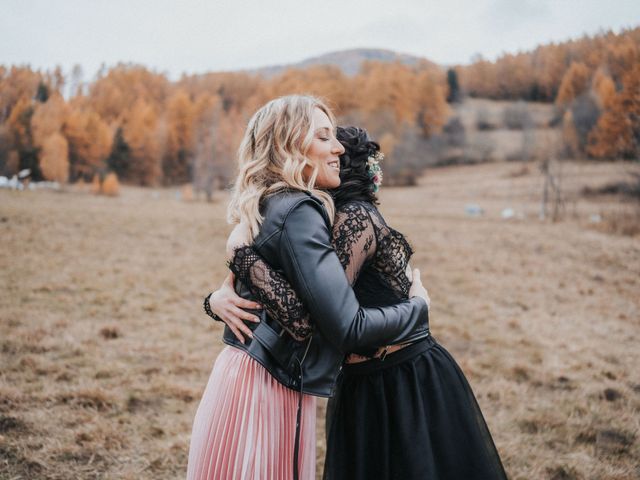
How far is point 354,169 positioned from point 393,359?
2.80 feet

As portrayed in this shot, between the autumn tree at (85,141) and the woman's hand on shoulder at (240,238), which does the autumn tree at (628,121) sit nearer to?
the woman's hand on shoulder at (240,238)

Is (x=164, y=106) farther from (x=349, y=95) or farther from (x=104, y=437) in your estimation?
(x=104, y=437)

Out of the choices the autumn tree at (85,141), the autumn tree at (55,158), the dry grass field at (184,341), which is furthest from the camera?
the autumn tree at (85,141)

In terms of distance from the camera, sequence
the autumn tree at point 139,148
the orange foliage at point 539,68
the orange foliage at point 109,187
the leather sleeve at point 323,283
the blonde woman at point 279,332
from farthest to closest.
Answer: the autumn tree at point 139,148, the orange foliage at point 539,68, the orange foliage at point 109,187, the blonde woman at point 279,332, the leather sleeve at point 323,283

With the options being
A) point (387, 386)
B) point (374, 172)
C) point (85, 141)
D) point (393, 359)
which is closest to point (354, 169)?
point (374, 172)

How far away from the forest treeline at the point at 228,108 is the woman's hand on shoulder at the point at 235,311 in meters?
8.74

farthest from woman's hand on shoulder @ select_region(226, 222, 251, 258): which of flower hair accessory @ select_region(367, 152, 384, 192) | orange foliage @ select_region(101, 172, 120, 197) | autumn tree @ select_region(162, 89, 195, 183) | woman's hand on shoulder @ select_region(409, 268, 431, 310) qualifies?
autumn tree @ select_region(162, 89, 195, 183)

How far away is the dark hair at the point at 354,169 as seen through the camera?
1957mm

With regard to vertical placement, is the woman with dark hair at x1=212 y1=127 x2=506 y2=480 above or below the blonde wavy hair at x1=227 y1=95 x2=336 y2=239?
below

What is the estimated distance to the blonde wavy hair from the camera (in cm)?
175

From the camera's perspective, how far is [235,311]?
1868mm

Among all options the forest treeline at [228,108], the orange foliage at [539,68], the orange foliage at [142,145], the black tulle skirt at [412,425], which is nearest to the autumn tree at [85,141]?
the forest treeline at [228,108]

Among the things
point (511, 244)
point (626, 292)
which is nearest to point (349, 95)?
point (511, 244)

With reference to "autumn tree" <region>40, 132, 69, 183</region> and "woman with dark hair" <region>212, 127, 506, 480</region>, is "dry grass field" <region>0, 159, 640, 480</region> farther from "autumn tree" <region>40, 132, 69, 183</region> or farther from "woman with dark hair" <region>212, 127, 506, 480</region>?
"autumn tree" <region>40, 132, 69, 183</region>
